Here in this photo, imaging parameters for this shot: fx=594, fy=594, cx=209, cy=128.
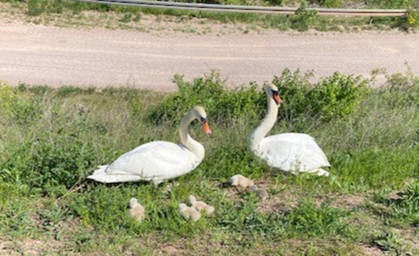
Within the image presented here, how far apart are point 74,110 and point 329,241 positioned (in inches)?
216

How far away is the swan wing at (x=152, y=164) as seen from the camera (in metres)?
6.01

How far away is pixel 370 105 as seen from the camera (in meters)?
11.1

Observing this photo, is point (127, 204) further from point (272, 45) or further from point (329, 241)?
point (272, 45)

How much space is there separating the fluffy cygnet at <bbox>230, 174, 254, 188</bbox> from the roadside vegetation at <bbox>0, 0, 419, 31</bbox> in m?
12.6

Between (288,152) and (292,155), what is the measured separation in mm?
57

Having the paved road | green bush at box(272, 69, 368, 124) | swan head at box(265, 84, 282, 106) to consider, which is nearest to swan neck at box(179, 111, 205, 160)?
swan head at box(265, 84, 282, 106)

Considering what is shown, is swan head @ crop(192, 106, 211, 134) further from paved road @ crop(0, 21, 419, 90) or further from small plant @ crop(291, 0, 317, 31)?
small plant @ crop(291, 0, 317, 31)

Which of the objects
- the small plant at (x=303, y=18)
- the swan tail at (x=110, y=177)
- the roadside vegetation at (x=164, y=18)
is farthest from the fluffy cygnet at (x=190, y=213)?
the small plant at (x=303, y=18)

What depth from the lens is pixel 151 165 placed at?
19.8ft

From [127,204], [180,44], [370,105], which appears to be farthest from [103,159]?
[180,44]

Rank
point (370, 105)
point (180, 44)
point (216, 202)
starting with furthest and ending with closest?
point (180, 44)
point (370, 105)
point (216, 202)

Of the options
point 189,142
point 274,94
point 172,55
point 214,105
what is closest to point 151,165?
point 189,142

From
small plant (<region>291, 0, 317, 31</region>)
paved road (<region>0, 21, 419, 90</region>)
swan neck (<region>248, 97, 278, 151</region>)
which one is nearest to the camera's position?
swan neck (<region>248, 97, 278, 151</region>)

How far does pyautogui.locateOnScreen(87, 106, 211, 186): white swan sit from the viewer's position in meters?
6.00
